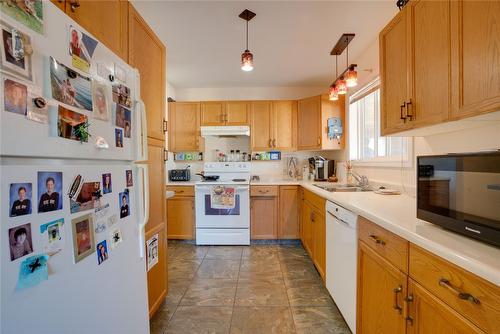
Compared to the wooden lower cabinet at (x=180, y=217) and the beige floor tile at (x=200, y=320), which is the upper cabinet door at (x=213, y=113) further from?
the beige floor tile at (x=200, y=320)

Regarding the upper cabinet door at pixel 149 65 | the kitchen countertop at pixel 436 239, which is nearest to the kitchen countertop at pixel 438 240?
the kitchen countertop at pixel 436 239

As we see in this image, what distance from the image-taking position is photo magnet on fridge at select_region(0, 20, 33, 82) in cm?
54

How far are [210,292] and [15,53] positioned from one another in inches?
79.8

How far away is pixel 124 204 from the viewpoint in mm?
1044

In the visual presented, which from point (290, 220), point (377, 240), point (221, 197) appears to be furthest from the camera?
point (290, 220)

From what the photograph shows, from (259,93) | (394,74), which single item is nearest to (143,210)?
(394,74)

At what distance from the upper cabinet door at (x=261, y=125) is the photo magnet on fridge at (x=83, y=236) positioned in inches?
111

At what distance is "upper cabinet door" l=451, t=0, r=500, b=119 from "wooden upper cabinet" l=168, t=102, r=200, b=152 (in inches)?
120

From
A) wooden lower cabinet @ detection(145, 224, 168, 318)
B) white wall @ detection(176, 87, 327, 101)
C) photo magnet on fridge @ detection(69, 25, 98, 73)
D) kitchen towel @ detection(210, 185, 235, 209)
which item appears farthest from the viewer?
white wall @ detection(176, 87, 327, 101)

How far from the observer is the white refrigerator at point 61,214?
55 centimetres

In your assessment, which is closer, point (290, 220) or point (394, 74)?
point (394, 74)

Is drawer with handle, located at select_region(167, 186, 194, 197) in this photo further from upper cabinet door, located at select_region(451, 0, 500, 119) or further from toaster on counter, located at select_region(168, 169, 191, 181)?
upper cabinet door, located at select_region(451, 0, 500, 119)

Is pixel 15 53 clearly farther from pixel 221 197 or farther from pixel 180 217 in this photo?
pixel 180 217

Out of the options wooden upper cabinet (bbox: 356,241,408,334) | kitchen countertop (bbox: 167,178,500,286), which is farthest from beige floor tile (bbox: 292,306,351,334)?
kitchen countertop (bbox: 167,178,500,286)
